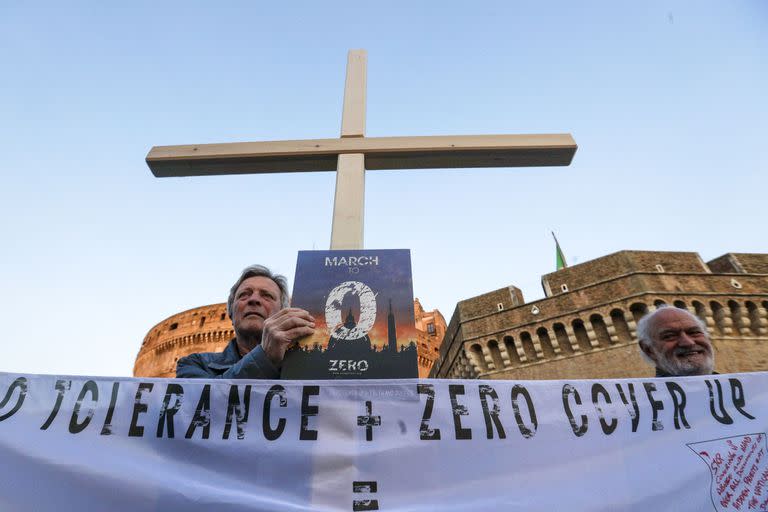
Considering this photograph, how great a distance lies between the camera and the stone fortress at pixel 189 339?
27.1 meters

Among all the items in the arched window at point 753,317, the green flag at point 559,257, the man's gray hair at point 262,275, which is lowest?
the man's gray hair at point 262,275

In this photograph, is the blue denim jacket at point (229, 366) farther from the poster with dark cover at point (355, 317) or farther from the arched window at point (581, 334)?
the arched window at point (581, 334)

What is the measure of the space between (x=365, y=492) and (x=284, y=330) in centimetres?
65

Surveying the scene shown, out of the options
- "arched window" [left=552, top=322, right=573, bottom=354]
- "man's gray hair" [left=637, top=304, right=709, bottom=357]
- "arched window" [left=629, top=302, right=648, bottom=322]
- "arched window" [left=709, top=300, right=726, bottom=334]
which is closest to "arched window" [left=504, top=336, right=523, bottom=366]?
"arched window" [left=552, top=322, right=573, bottom=354]

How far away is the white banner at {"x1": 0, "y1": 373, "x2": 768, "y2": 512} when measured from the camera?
1356 mm

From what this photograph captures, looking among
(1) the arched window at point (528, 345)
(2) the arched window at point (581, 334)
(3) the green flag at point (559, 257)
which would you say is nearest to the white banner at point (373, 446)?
(2) the arched window at point (581, 334)

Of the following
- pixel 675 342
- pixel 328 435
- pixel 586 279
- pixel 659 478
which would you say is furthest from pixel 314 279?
pixel 586 279

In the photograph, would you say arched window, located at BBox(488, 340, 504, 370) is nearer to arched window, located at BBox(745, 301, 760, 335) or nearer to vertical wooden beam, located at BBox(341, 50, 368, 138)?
arched window, located at BBox(745, 301, 760, 335)

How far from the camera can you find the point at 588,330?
12.6 m

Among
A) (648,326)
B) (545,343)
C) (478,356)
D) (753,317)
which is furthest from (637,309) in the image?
(648,326)

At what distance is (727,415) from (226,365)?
2.29 m

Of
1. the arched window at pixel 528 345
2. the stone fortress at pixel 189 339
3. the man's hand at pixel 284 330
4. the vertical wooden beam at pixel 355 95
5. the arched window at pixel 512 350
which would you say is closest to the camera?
the man's hand at pixel 284 330

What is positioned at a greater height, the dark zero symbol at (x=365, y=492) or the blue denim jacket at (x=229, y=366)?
the blue denim jacket at (x=229, y=366)

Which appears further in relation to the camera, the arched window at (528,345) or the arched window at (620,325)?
the arched window at (528,345)
